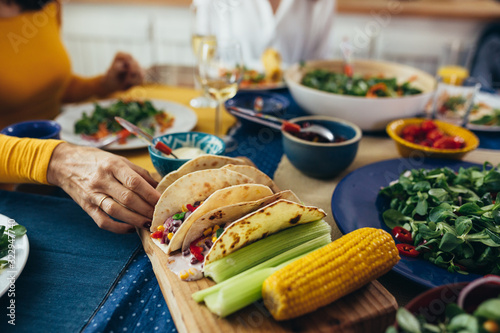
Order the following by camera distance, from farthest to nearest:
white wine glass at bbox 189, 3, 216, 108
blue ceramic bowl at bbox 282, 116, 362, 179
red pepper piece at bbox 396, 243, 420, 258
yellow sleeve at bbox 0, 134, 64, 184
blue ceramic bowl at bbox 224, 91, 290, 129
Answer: white wine glass at bbox 189, 3, 216, 108 < blue ceramic bowl at bbox 224, 91, 290, 129 < blue ceramic bowl at bbox 282, 116, 362, 179 < yellow sleeve at bbox 0, 134, 64, 184 < red pepper piece at bbox 396, 243, 420, 258

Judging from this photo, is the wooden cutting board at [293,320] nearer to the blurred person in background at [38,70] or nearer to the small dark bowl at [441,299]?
the small dark bowl at [441,299]

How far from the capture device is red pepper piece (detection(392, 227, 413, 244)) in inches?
41.6

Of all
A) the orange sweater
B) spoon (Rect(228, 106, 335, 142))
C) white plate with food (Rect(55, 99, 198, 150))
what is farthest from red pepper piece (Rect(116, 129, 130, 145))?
the orange sweater

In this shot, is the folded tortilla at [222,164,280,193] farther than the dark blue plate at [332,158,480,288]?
Yes

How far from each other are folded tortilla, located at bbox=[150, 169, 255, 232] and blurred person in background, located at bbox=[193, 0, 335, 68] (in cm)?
287

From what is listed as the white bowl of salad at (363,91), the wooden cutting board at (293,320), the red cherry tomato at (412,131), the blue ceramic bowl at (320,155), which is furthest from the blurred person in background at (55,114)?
the red cherry tomato at (412,131)

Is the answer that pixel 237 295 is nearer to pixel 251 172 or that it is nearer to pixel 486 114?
pixel 251 172

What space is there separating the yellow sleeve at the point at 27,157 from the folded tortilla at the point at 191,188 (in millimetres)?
510

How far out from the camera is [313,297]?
786 mm

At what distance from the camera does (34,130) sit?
4.89 ft

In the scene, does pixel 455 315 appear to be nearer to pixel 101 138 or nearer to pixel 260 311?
pixel 260 311

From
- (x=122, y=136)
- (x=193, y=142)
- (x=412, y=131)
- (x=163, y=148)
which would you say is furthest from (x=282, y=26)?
(x=163, y=148)

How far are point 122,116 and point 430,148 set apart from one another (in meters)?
1.48

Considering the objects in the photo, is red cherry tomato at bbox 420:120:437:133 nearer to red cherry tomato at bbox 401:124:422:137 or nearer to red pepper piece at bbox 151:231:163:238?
red cherry tomato at bbox 401:124:422:137
